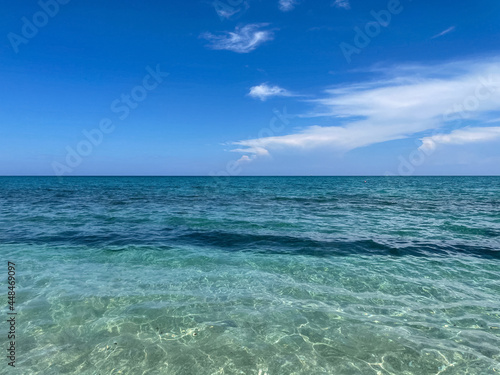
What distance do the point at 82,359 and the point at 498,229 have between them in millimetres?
24607

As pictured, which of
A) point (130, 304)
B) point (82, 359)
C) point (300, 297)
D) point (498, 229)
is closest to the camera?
point (82, 359)

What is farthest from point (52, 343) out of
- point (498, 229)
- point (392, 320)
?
point (498, 229)

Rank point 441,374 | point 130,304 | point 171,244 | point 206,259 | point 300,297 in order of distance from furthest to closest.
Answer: point 171,244 < point 206,259 < point 300,297 < point 130,304 < point 441,374

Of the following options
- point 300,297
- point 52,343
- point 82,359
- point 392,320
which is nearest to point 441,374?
point 392,320

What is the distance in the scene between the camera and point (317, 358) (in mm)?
5906

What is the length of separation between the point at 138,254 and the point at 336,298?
945 centimetres

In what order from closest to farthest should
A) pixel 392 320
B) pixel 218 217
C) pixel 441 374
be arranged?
1. pixel 441 374
2. pixel 392 320
3. pixel 218 217

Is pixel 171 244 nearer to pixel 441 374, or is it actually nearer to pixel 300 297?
pixel 300 297

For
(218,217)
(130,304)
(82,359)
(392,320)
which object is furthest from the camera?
(218,217)

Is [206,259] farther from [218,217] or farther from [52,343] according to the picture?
[218,217]

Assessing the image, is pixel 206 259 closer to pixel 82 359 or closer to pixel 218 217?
pixel 82 359

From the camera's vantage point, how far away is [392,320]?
7262 millimetres

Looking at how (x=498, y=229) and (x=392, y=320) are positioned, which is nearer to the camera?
(x=392, y=320)

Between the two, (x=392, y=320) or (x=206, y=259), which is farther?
(x=206, y=259)
